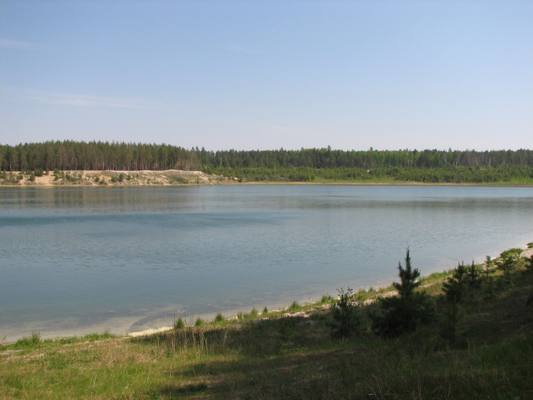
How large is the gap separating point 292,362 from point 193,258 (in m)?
24.5

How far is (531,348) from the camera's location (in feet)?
25.8

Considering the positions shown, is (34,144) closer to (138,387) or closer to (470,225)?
(470,225)

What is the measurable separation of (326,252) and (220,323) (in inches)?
827

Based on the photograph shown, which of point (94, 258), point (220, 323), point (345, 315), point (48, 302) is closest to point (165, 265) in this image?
point (94, 258)

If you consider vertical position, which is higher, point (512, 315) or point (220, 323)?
point (512, 315)

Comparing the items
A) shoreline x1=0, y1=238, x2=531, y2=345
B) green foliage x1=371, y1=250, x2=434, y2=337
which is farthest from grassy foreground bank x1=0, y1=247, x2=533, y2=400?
shoreline x1=0, y1=238, x2=531, y2=345

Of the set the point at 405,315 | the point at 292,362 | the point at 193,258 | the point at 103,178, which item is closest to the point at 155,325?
the point at 292,362

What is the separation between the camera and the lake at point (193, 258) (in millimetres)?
22156

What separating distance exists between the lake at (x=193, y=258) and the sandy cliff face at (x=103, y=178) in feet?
294

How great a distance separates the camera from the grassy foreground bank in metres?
7.12

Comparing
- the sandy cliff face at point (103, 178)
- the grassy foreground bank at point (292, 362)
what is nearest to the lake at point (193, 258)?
the grassy foreground bank at point (292, 362)

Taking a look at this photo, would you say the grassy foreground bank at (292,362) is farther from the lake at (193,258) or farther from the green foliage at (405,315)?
the lake at (193,258)

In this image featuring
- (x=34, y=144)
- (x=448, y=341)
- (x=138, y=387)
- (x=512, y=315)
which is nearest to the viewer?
(x=138, y=387)

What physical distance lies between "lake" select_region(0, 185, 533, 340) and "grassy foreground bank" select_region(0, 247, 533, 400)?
545 cm
